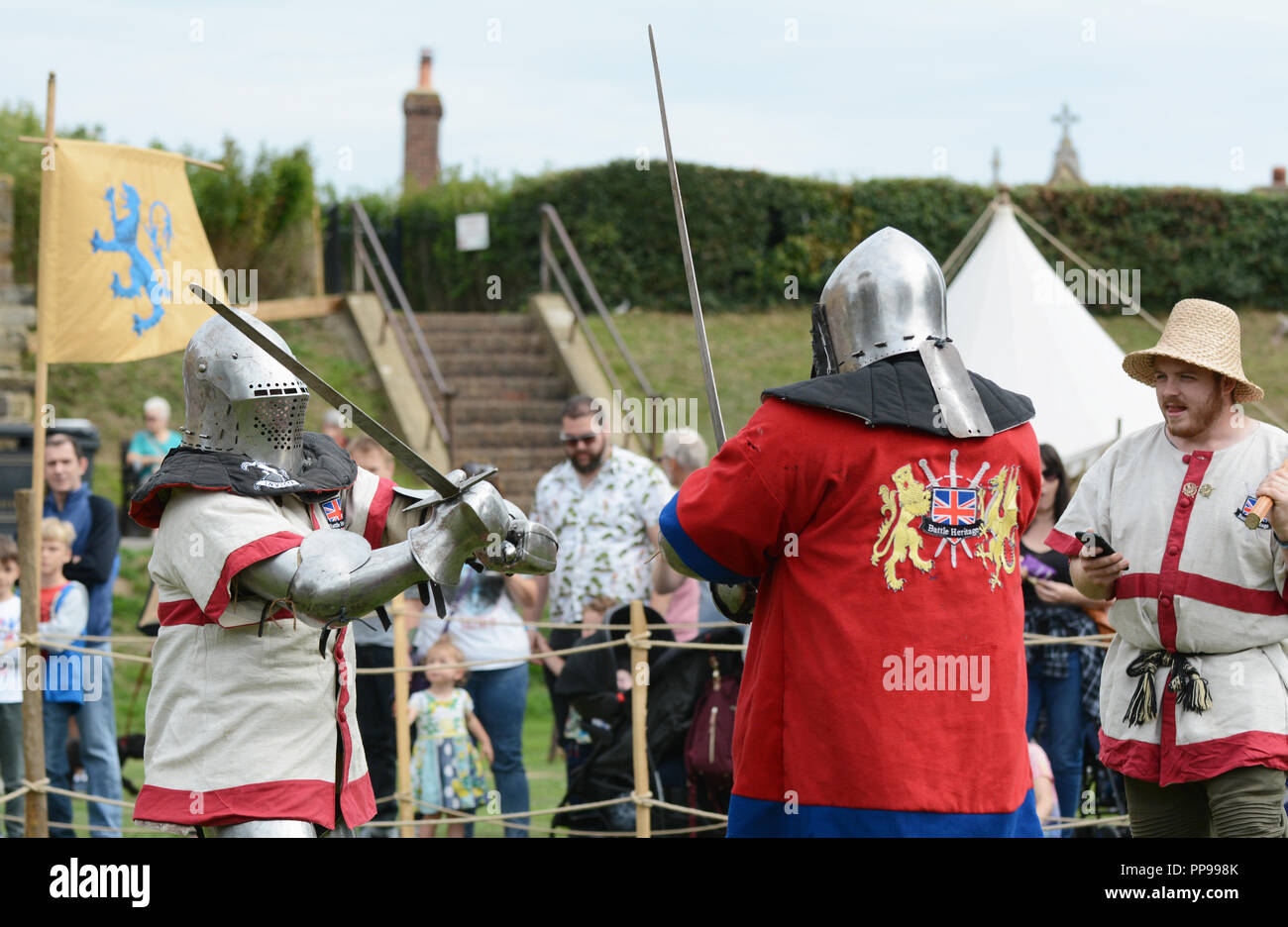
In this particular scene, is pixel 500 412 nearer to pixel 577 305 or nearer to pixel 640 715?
pixel 577 305

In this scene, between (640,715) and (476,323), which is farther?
(476,323)

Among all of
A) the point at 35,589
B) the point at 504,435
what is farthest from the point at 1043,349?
the point at 35,589

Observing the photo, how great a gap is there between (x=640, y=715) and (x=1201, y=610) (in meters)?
2.54

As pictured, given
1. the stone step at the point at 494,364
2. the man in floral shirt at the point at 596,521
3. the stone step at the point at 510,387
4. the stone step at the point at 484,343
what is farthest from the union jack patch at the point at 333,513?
the stone step at the point at 484,343

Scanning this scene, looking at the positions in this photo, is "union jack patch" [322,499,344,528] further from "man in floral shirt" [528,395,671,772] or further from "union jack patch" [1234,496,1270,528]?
"man in floral shirt" [528,395,671,772]

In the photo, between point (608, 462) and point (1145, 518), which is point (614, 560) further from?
point (1145, 518)

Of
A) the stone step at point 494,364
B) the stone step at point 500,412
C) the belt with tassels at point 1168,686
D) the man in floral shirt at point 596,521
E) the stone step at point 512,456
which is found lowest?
the belt with tassels at point 1168,686

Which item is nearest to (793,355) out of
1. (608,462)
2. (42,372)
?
(608,462)

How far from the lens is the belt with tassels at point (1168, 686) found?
12.5 ft

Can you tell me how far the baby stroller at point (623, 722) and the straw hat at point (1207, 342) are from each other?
2614 millimetres

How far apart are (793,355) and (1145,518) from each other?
523 inches

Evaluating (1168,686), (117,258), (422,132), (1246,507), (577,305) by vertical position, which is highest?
(422,132)

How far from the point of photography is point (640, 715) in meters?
5.89

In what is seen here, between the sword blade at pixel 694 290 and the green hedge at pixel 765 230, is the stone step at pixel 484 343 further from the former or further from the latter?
the sword blade at pixel 694 290
